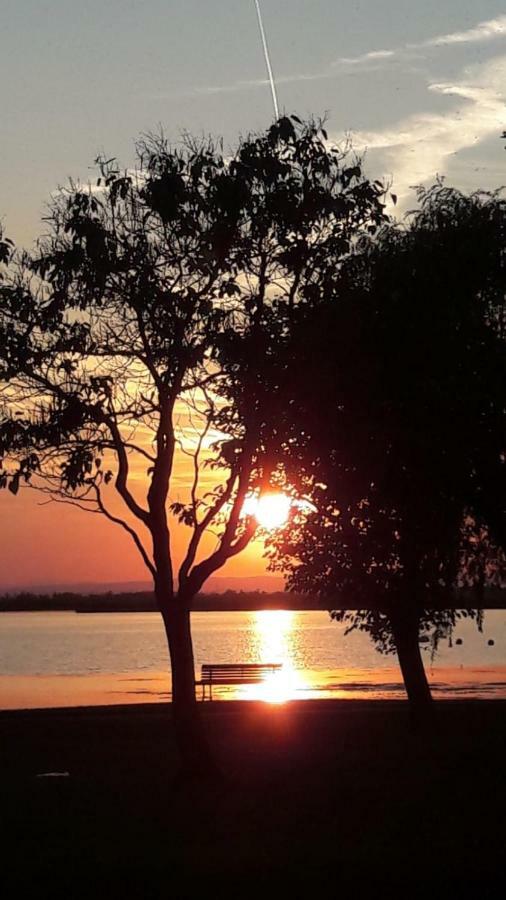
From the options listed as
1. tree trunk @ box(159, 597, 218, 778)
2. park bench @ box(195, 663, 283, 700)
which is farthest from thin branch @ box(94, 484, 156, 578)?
park bench @ box(195, 663, 283, 700)

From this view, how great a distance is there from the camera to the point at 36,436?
81.1 ft

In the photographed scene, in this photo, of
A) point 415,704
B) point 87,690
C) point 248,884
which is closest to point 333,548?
point 415,704

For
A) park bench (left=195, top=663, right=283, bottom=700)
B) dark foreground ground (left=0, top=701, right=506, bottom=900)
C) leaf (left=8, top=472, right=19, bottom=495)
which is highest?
leaf (left=8, top=472, right=19, bottom=495)

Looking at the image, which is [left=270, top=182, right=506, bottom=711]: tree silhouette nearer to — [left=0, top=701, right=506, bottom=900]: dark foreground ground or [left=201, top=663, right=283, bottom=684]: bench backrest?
[left=0, top=701, right=506, bottom=900]: dark foreground ground

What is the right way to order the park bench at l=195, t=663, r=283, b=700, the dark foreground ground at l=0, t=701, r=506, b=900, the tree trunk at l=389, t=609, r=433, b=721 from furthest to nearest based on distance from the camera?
the park bench at l=195, t=663, r=283, b=700 → the tree trunk at l=389, t=609, r=433, b=721 → the dark foreground ground at l=0, t=701, r=506, b=900

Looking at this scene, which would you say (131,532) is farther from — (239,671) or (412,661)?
(239,671)

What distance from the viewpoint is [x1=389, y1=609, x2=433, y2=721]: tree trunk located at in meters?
36.1

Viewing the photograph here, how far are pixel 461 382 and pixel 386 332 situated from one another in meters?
1.73

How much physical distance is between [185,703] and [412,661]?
47.8 ft

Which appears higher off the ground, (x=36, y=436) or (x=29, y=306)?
Answer: (x=29, y=306)

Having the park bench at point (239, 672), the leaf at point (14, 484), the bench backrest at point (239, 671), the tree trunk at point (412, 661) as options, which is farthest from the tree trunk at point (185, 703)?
the bench backrest at point (239, 671)

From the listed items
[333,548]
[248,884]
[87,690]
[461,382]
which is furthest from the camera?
[87,690]

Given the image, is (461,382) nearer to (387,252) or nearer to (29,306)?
(387,252)

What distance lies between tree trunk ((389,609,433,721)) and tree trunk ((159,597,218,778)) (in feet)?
40.3
